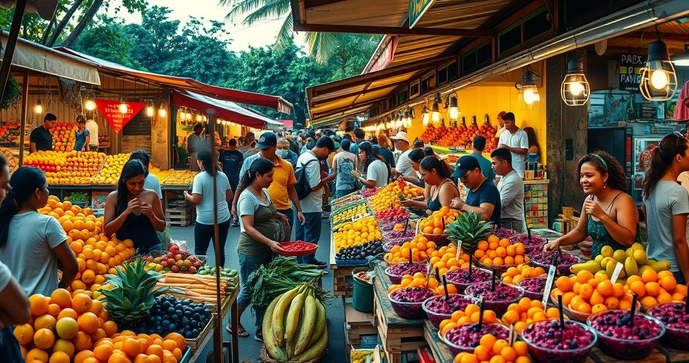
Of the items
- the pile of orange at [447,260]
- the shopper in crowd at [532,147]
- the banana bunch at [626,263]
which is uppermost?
the shopper in crowd at [532,147]

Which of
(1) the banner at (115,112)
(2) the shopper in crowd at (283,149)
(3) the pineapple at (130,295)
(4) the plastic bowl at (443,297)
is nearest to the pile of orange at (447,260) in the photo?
(4) the plastic bowl at (443,297)

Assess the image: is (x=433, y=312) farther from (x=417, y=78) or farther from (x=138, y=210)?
(x=417, y=78)

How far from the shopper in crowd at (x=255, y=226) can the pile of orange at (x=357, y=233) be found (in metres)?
0.79

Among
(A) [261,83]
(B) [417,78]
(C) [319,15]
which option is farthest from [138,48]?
(C) [319,15]

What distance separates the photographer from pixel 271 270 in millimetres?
6035

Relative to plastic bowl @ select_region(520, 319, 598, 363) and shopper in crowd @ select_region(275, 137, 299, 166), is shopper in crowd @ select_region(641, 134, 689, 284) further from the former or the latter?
shopper in crowd @ select_region(275, 137, 299, 166)

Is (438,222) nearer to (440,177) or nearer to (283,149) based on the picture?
(440,177)

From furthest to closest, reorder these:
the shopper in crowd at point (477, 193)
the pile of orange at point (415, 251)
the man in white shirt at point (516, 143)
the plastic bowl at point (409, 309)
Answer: the man in white shirt at point (516, 143), the shopper in crowd at point (477, 193), the pile of orange at point (415, 251), the plastic bowl at point (409, 309)

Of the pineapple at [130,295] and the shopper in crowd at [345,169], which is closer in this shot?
the pineapple at [130,295]

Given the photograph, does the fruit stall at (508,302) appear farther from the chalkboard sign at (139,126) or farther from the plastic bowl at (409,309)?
the chalkboard sign at (139,126)

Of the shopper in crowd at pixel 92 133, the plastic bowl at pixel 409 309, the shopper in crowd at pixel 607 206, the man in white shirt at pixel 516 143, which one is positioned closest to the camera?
the plastic bowl at pixel 409 309

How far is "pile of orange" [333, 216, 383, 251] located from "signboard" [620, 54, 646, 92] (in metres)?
5.67

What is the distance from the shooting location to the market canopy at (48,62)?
4998 millimetres

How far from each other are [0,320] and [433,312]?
216 centimetres
